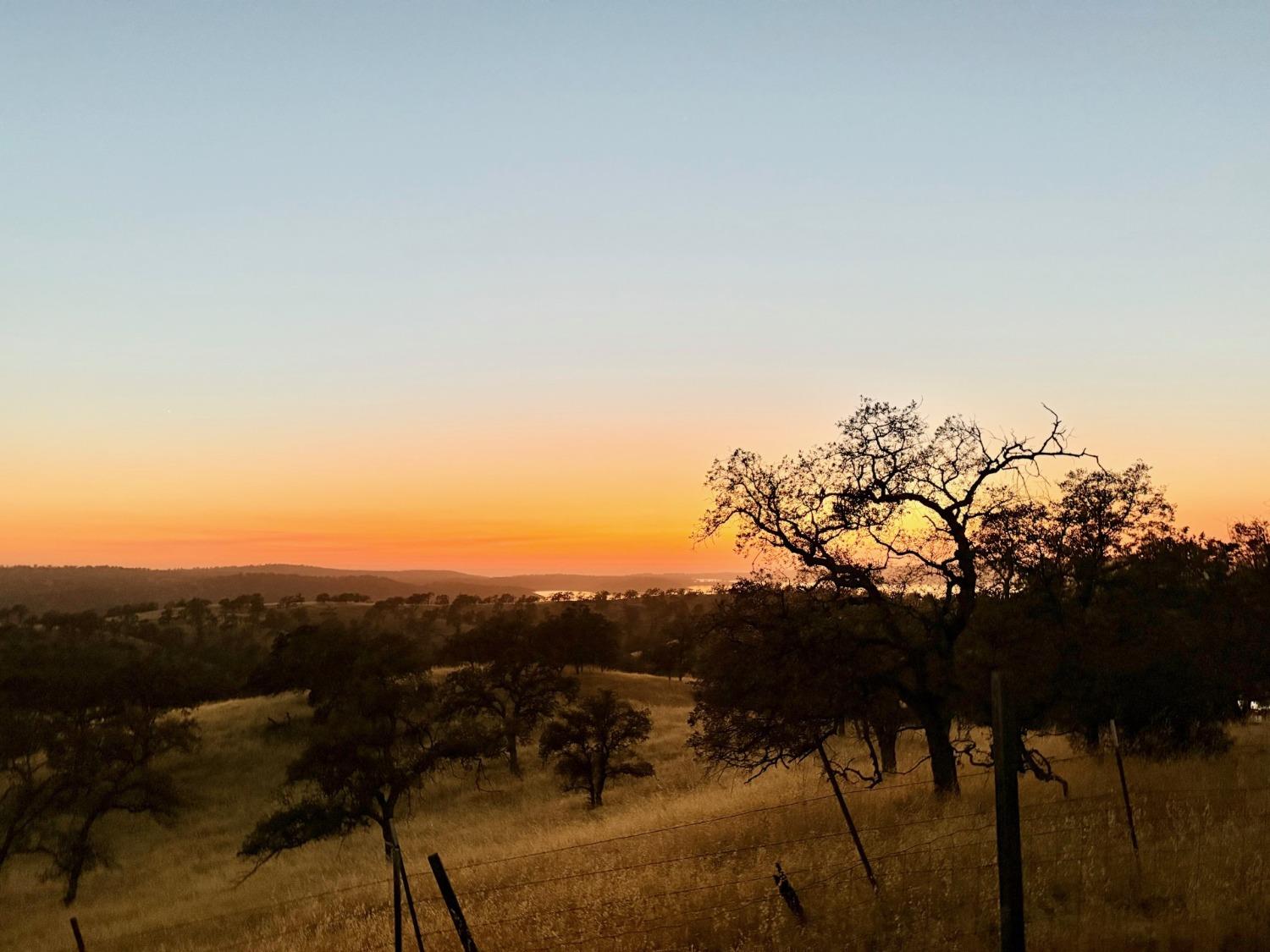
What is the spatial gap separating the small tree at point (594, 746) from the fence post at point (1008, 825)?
125ft

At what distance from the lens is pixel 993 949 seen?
34.5ft

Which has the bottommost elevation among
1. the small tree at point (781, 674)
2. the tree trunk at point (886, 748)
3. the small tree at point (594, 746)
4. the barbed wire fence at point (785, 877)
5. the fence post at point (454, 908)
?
the small tree at point (594, 746)

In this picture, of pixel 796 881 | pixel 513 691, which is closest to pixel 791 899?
pixel 796 881

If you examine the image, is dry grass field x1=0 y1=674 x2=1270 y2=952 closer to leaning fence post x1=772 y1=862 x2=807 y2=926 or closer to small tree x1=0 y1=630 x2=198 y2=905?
leaning fence post x1=772 y1=862 x2=807 y2=926

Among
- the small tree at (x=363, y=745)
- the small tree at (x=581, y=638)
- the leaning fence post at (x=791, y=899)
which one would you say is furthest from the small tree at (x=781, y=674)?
the small tree at (x=581, y=638)

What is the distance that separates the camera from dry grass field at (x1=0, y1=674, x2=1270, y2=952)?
441 inches

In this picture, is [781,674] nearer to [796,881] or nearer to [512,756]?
[796,881]

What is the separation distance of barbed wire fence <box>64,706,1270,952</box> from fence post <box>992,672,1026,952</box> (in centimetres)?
328

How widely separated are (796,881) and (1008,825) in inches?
273

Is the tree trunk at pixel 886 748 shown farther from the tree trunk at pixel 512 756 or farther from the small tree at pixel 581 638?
the small tree at pixel 581 638

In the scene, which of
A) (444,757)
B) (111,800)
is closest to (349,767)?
(444,757)

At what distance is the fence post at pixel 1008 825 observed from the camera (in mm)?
7551

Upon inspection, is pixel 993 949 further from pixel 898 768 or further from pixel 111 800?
pixel 111 800

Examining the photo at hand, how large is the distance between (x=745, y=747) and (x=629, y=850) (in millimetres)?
3653
